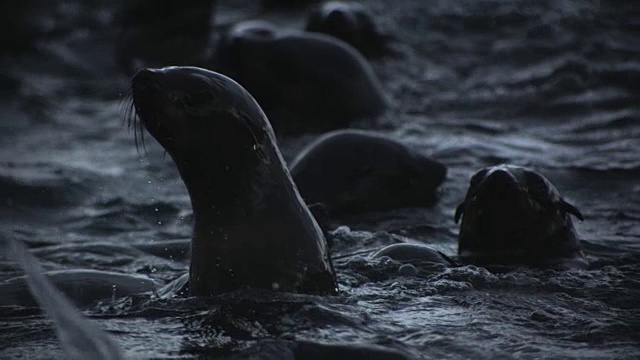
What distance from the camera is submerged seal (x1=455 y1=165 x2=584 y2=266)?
6234mm

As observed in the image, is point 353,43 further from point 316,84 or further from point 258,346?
point 258,346

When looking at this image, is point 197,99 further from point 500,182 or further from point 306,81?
point 306,81

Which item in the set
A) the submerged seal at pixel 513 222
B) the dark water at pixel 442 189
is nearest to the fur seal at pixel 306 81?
the dark water at pixel 442 189

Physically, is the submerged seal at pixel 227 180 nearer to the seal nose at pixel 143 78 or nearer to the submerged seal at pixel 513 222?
the seal nose at pixel 143 78

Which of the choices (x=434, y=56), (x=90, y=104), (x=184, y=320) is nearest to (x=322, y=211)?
(x=184, y=320)

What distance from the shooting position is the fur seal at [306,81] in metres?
9.90

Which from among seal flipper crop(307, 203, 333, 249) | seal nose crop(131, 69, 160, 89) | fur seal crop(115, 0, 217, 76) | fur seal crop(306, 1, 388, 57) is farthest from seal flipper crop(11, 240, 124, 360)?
fur seal crop(115, 0, 217, 76)

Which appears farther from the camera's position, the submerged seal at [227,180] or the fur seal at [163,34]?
the fur seal at [163,34]

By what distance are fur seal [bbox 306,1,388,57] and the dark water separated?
0.69 feet

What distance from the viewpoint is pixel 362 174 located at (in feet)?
25.2

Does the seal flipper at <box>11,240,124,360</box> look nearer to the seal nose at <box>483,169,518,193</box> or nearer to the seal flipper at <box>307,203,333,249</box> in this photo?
the seal flipper at <box>307,203,333,249</box>

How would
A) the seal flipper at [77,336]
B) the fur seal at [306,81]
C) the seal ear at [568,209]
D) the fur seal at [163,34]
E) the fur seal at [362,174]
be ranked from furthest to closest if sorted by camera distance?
the fur seal at [163,34]
the fur seal at [306,81]
the fur seal at [362,174]
the seal ear at [568,209]
the seal flipper at [77,336]

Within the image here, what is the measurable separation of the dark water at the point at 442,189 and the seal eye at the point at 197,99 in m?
0.70

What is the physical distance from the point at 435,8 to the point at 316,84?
4930 mm
